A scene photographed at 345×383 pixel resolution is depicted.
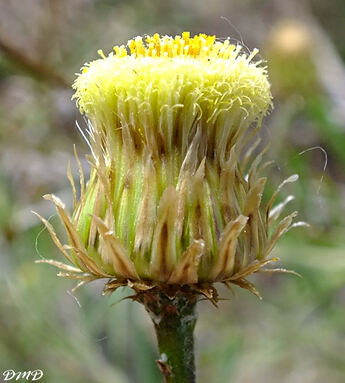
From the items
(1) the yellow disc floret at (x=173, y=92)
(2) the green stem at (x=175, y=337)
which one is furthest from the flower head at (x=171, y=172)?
(2) the green stem at (x=175, y=337)

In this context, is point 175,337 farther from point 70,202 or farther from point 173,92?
point 70,202

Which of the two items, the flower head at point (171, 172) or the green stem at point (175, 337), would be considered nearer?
the flower head at point (171, 172)

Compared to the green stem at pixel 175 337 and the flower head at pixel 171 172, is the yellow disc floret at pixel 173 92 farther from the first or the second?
the green stem at pixel 175 337

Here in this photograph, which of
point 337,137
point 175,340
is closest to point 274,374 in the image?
point 337,137

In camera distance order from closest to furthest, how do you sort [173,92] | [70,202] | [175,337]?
1. [173,92]
2. [175,337]
3. [70,202]

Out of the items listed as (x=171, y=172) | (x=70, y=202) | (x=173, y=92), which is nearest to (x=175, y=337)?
(x=171, y=172)

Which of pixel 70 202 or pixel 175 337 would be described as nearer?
pixel 175 337

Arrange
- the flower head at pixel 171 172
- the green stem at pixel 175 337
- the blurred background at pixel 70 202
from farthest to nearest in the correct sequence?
the blurred background at pixel 70 202 → the green stem at pixel 175 337 → the flower head at pixel 171 172
